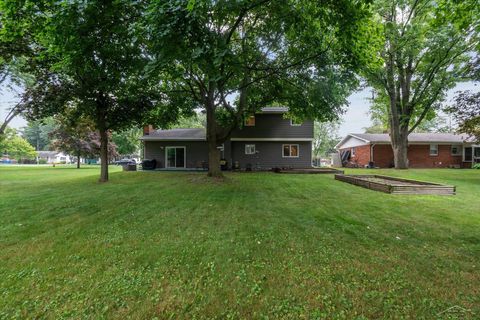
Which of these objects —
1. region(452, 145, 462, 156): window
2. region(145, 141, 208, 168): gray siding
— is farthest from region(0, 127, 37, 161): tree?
region(452, 145, 462, 156): window

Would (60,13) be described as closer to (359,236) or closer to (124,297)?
(124,297)

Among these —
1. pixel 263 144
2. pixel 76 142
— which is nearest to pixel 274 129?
pixel 263 144

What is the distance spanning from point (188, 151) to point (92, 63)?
42.6 ft

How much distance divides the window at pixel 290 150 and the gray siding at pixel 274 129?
2.87 feet

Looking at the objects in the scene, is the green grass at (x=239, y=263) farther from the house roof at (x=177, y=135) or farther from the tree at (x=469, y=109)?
the house roof at (x=177, y=135)

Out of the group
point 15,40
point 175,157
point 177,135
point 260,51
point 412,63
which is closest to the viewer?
point 15,40

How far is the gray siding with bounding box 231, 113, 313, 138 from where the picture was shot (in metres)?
19.7

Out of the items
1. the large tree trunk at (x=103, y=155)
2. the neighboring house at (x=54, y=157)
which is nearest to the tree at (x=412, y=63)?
the large tree trunk at (x=103, y=155)

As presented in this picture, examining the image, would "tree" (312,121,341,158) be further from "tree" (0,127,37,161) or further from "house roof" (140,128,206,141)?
"tree" (0,127,37,161)

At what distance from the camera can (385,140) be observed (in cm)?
2477

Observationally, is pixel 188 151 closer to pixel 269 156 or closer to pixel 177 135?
pixel 177 135

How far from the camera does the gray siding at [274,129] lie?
64.6ft

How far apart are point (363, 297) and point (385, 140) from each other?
2623 cm

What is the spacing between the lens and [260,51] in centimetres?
1122
